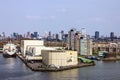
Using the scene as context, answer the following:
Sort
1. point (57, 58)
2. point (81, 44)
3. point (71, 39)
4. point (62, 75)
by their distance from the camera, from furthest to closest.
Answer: point (71, 39), point (81, 44), point (57, 58), point (62, 75)

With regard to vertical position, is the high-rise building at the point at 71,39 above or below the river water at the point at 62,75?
above

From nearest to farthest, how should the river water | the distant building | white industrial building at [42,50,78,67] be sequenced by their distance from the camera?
the river water → white industrial building at [42,50,78,67] → the distant building

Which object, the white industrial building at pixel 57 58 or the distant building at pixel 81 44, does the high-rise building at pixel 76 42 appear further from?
the white industrial building at pixel 57 58

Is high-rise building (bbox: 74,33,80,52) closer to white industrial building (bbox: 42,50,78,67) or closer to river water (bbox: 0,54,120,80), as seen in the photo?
white industrial building (bbox: 42,50,78,67)

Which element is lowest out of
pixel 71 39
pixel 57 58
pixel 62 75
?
pixel 62 75

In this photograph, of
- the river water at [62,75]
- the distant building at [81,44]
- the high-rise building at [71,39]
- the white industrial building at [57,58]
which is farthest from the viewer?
the high-rise building at [71,39]

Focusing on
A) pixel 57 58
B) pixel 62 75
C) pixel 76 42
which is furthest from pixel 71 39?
pixel 62 75

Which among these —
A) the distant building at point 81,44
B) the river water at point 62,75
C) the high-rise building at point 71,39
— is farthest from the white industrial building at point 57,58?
the high-rise building at point 71,39

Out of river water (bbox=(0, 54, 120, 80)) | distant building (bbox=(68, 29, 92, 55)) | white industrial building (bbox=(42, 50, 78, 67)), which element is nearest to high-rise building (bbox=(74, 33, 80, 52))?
distant building (bbox=(68, 29, 92, 55))

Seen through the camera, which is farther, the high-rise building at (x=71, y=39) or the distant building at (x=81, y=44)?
the high-rise building at (x=71, y=39)

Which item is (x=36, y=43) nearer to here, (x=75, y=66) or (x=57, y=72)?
(x=75, y=66)

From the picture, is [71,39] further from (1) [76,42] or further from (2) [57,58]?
(2) [57,58]
